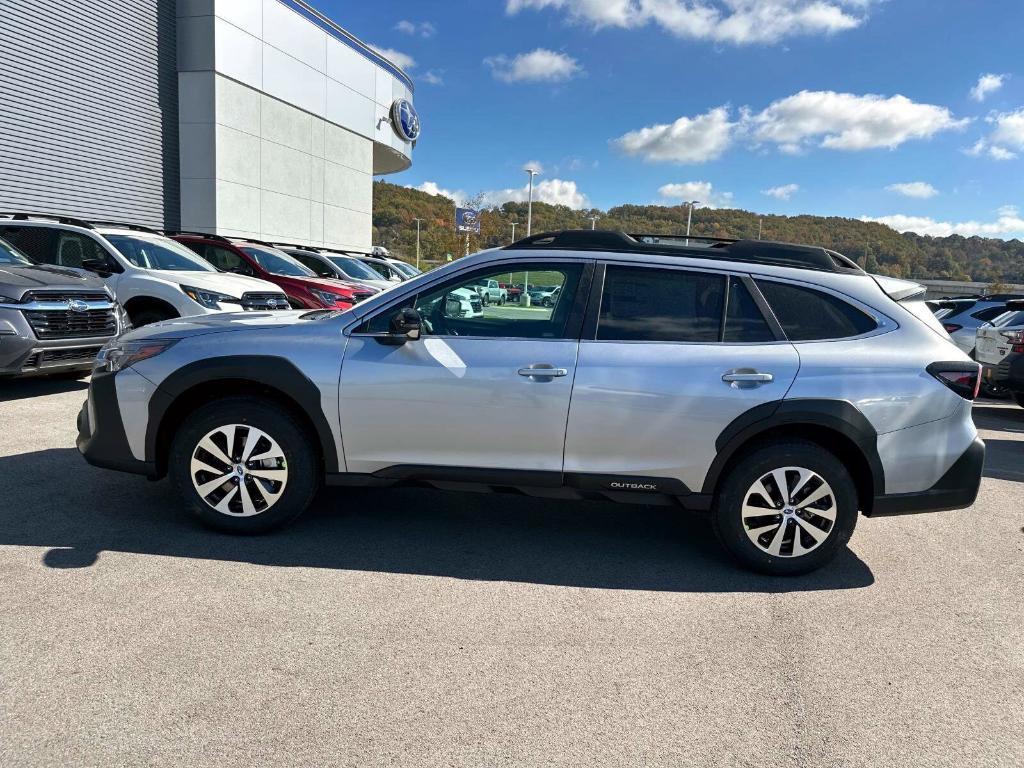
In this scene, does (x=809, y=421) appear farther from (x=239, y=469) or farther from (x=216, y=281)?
(x=216, y=281)

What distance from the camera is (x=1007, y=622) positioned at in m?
3.41

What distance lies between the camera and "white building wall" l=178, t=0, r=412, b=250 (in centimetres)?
1912

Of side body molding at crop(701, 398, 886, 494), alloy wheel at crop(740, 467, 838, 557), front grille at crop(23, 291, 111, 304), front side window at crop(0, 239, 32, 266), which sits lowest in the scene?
alloy wheel at crop(740, 467, 838, 557)

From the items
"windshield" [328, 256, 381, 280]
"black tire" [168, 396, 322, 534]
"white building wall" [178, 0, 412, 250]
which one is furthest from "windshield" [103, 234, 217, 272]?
"white building wall" [178, 0, 412, 250]

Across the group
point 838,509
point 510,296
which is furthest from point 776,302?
point 510,296

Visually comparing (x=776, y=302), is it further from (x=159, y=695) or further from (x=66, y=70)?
(x=66, y=70)

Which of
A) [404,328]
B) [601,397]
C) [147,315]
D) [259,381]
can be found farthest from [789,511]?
[147,315]

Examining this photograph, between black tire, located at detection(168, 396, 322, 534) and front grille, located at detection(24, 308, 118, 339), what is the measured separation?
4.04 metres

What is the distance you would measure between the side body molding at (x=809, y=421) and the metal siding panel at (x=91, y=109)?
1680cm

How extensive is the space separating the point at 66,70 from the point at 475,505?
16.8 meters

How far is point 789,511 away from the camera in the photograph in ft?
12.2

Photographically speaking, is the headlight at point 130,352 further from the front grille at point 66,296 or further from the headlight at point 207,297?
the headlight at point 207,297

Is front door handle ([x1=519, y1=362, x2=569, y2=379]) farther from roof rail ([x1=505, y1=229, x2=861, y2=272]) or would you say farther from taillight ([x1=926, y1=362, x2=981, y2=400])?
taillight ([x1=926, y1=362, x2=981, y2=400])

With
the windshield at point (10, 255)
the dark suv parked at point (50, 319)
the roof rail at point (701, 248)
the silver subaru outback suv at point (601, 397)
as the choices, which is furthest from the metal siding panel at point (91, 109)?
the roof rail at point (701, 248)
